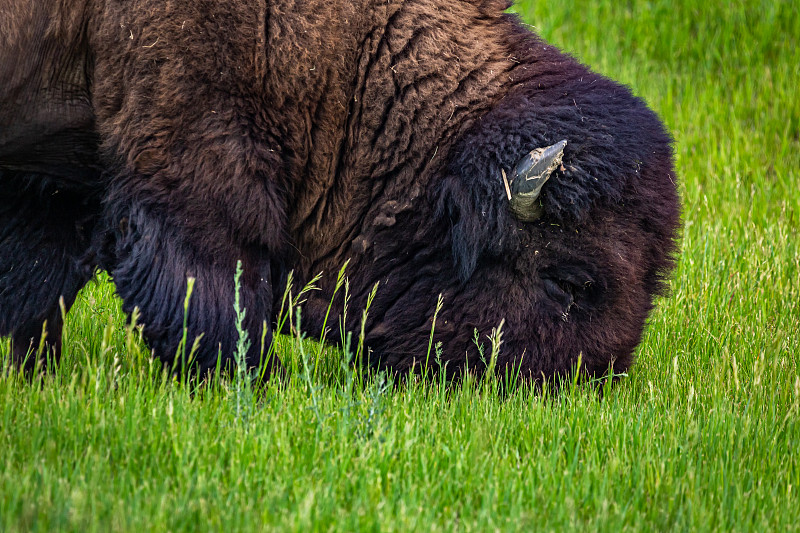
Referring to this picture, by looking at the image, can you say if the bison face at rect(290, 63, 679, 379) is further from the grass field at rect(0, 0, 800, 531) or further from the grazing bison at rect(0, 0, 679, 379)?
the grass field at rect(0, 0, 800, 531)

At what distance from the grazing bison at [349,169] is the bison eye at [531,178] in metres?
0.01

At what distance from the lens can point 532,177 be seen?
12.0 ft

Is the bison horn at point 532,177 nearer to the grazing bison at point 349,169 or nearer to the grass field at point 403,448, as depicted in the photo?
the grazing bison at point 349,169

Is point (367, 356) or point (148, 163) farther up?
point (148, 163)

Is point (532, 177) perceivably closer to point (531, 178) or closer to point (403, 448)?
point (531, 178)

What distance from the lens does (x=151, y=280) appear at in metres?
3.72

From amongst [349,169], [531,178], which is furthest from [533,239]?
[349,169]

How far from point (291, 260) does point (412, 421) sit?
117cm

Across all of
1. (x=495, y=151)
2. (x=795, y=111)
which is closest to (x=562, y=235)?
(x=495, y=151)

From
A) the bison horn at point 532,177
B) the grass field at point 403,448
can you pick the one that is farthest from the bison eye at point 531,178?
the grass field at point 403,448

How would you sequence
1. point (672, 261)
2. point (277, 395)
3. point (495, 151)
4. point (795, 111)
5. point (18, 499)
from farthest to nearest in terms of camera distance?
1. point (795, 111)
2. point (672, 261)
3. point (495, 151)
4. point (277, 395)
5. point (18, 499)

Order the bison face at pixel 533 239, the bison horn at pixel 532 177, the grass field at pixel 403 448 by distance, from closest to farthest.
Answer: the grass field at pixel 403 448, the bison horn at pixel 532 177, the bison face at pixel 533 239

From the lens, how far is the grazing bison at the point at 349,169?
3680 mm

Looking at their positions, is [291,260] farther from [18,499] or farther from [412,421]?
[18,499]
